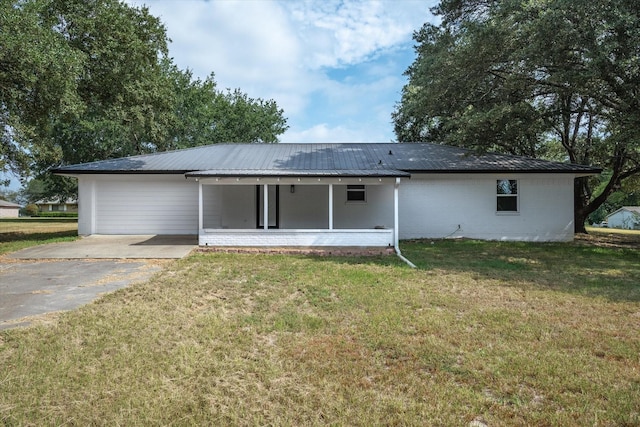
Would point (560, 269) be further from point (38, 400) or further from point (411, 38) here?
point (411, 38)

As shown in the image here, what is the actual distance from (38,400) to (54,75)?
9.51m

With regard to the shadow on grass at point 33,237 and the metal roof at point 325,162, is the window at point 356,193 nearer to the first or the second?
the metal roof at point 325,162

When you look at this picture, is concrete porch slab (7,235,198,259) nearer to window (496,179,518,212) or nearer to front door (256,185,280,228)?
front door (256,185,280,228)

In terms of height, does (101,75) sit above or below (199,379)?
above

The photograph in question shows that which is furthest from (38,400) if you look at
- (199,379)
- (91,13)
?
(91,13)

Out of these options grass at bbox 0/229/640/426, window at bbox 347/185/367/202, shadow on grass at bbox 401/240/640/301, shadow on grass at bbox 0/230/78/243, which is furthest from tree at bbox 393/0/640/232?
shadow on grass at bbox 0/230/78/243

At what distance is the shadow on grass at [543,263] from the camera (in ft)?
21.3

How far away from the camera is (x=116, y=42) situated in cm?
1179

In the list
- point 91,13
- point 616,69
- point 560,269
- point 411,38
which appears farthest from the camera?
point 411,38

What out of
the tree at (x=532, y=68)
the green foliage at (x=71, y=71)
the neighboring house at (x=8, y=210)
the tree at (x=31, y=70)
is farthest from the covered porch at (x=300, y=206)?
the neighboring house at (x=8, y=210)

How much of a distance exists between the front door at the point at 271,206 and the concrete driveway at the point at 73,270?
2776 mm

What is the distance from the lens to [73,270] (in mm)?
7551

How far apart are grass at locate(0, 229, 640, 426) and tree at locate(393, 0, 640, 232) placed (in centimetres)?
619

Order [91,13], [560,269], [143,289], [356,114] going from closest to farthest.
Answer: [143,289] → [560,269] → [91,13] → [356,114]
